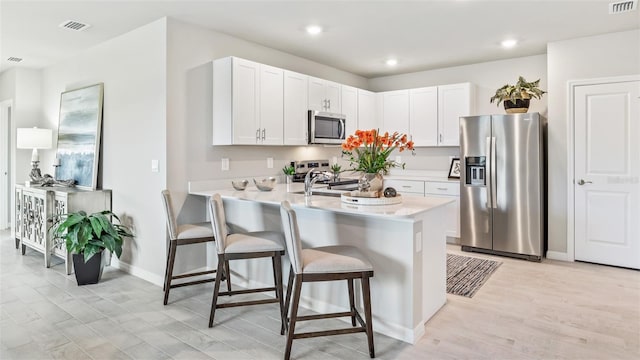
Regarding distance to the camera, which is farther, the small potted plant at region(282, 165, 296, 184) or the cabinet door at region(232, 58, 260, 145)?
the small potted plant at region(282, 165, 296, 184)

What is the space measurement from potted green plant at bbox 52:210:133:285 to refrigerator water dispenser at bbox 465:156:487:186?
3.93 m

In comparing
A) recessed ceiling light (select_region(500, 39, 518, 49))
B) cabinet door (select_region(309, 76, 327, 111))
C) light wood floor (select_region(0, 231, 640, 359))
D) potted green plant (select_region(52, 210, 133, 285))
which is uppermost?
Result: recessed ceiling light (select_region(500, 39, 518, 49))

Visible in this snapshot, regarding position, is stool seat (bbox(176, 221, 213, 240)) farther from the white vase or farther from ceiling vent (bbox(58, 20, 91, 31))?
ceiling vent (bbox(58, 20, 91, 31))

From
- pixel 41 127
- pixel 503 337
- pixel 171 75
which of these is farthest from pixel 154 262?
pixel 41 127

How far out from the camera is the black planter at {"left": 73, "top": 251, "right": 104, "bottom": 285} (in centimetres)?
365

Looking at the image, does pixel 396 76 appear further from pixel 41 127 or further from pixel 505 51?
pixel 41 127

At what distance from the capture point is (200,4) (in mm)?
3293

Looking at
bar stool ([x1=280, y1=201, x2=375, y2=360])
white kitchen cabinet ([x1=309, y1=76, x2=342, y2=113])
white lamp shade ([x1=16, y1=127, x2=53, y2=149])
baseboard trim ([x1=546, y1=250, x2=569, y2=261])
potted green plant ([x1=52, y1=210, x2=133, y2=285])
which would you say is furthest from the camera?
white lamp shade ([x1=16, y1=127, x2=53, y2=149])

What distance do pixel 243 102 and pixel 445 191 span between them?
2898 mm

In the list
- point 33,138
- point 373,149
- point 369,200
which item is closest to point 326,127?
point 373,149

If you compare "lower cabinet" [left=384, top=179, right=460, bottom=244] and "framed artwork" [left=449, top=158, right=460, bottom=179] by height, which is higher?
"framed artwork" [left=449, top=158, right=460, bottom=179]

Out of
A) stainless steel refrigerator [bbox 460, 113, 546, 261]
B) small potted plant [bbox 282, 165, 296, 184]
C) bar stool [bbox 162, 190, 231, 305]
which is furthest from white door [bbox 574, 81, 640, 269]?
bar stool [bbox 162, 190, 231, 305]

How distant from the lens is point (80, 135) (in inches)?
185

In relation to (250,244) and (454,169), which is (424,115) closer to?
(454,169)
